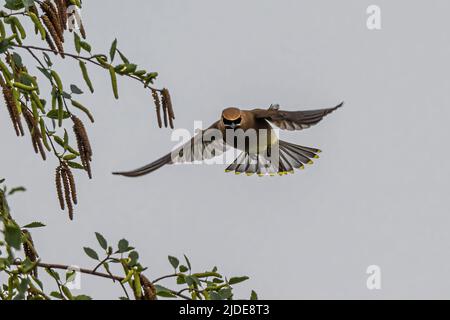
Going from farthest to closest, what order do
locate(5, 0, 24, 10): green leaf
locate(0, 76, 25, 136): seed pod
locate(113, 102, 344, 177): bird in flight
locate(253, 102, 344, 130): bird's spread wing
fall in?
locate(113, 102, 344, 177): bird in flight < locate(253, 102, 344, 130): bird's spread wing < locate(5, 0, 24, 10): green leaf < locate(0, 76, 25, 136): seed pod

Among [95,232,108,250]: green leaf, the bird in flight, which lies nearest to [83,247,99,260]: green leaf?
[95,232,108,250]: green leaf

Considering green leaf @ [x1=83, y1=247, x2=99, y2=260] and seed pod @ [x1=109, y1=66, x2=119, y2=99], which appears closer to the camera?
green leaf @ [x1=83, y1=247, x2=99, y2=260]

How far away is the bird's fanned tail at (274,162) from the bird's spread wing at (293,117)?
2.76 ft

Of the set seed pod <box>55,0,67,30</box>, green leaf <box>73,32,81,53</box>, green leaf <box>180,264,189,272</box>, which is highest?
seed pod <box>55,0,67,30</box>

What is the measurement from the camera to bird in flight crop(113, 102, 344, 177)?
Result: 528 cm

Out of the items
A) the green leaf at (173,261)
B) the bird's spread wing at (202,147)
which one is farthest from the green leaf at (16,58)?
the bird's spread wing at (202,147)

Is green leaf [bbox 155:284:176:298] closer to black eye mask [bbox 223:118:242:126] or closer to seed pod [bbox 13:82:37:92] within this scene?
seed pod [bbox 13:82:37:92]

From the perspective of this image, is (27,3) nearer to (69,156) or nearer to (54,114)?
(54,114)

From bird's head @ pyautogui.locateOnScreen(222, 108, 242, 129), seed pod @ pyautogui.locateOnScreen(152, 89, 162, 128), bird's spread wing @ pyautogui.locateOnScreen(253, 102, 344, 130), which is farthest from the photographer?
bird's head @ pyautogui.locateOnScreen(222, 108, 242, 129)
